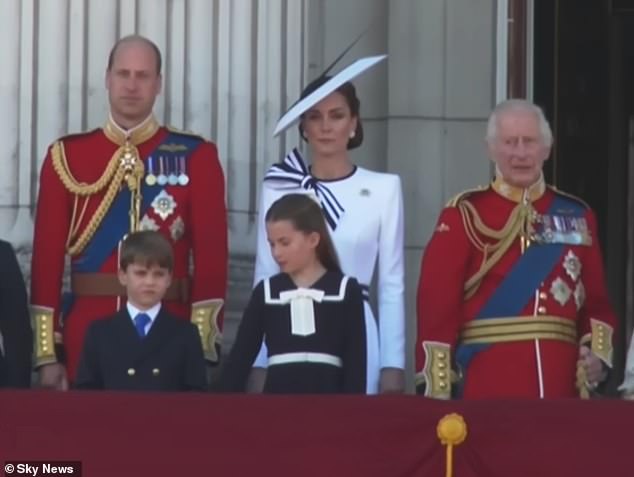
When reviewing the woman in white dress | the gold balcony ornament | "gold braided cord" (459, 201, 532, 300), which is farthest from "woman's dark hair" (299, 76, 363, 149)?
the gold balcony ornament

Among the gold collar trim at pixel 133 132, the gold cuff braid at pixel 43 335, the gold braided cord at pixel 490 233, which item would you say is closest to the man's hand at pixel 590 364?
the gold braided cord at pixel 490 233

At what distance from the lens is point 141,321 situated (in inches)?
325

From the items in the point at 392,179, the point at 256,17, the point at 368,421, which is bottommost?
the point at 368,421

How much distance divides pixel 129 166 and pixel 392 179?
83 centimetres

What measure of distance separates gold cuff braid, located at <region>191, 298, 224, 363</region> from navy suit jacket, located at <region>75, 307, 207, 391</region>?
0.86 ft

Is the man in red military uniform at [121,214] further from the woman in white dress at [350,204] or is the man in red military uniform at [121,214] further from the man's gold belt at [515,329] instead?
the man's gold belt at [515,329]

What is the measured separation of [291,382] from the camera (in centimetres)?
816

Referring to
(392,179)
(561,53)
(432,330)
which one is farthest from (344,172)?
(561,53)

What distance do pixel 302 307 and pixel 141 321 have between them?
49 centimetres

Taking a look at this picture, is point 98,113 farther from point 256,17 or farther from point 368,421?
point 368,421

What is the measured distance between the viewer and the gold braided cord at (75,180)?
28.3ft

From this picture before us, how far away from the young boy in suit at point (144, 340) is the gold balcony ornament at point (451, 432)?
0.95 metres

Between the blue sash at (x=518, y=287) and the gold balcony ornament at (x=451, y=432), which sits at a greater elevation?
the blue sash at (x=518, y=287)

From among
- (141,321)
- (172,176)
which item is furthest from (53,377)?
(172,176)
